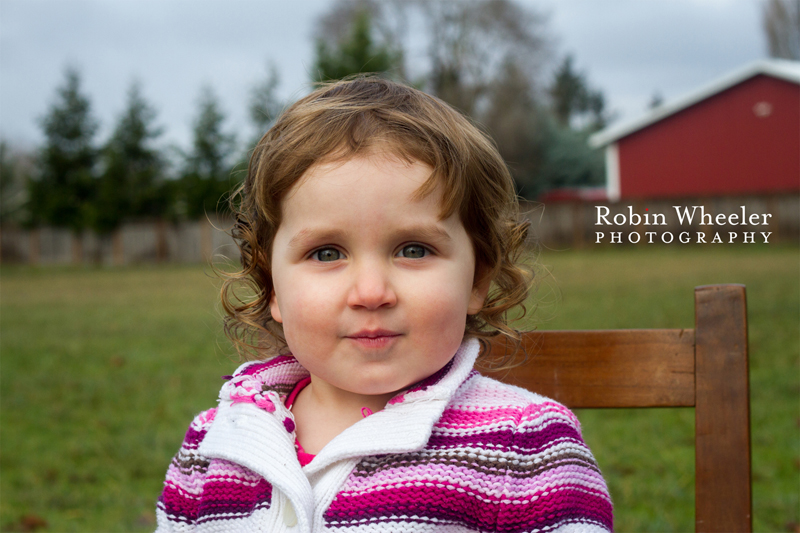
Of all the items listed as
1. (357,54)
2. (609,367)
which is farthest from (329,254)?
(357,54)

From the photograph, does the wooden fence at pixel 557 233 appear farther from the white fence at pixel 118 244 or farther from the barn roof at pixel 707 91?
the barn roof at pixel 707 91

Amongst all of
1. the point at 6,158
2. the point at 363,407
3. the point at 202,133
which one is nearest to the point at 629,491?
the point at 363,407

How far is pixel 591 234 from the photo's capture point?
57.8 ft

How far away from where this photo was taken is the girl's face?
1181mm

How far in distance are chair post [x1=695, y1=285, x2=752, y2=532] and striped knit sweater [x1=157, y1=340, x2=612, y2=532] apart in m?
0.25

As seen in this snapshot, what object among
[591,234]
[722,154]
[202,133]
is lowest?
[591,234]

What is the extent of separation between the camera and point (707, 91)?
20.1 meters

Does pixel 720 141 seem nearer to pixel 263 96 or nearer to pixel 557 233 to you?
pixel 557 233

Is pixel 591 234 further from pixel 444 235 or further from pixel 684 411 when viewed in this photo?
pixel 444 235

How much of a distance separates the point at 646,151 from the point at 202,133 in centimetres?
1319

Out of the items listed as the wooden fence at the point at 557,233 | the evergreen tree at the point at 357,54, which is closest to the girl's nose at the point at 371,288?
the wooden fence at the point at 557,233

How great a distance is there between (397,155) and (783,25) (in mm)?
32182

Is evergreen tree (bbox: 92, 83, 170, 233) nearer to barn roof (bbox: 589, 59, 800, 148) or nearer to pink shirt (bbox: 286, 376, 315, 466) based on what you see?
barn roof (bbox: 589, 59, 800, 148)

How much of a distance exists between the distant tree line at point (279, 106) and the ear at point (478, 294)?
14.9 meters
